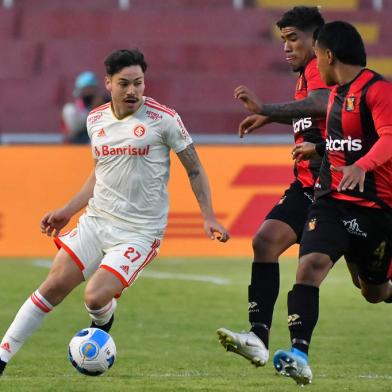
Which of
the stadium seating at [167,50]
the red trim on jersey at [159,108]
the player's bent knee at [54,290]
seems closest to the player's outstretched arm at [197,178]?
the red trim on jersey at [159,108]

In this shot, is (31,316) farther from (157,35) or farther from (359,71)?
(157,35)

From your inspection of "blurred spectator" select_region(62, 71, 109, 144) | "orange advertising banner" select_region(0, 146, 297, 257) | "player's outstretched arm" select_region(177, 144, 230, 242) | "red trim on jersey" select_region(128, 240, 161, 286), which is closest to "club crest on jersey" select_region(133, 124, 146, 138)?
"player's outstretched arm" select_region(177, 144, 230, 242)

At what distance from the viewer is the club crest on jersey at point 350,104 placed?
23.7 ft

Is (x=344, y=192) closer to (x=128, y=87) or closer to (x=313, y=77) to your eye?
(x=313, y=77)

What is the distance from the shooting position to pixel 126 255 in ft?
25.8

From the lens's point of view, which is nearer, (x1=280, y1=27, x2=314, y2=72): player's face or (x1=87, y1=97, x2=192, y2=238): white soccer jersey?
(x1=87, y1=97, x2=192, y2=238): white soccer jersey

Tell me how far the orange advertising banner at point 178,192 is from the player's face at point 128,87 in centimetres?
879

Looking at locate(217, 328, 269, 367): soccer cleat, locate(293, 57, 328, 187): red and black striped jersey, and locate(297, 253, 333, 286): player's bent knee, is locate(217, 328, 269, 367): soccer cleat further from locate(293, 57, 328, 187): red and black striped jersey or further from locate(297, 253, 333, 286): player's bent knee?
locate(293, 57, 328, 187): red and black striped jersey

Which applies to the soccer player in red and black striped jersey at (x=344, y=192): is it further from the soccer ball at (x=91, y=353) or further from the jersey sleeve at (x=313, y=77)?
the soccer ball at (x=91, y=353)

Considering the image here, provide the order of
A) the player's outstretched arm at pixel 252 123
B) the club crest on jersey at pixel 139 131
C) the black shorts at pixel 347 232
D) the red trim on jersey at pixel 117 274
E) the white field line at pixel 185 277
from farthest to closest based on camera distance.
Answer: the white field line at pixel 185 277 < the club crest on jersey at pixel 139 131 < the player's outstretched arm at pixel 252 123 < the red trim on jersey at pixel 117 274 < the black shorts at pixel 347 232

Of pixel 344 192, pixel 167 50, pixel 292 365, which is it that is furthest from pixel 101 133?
pixel 167 50

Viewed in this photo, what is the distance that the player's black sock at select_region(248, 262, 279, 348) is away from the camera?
815 centimetres

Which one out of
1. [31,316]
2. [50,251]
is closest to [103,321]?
[31,316]

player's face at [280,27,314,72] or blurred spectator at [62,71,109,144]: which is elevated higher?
player's face at [280,27,314,72]
